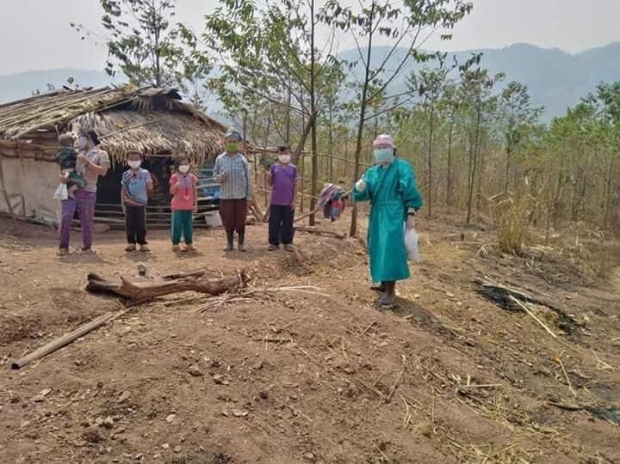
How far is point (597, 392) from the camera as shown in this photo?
4.45 m

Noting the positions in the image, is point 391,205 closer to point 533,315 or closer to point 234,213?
point 533,315

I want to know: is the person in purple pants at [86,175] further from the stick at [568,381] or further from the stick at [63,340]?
the stick at [568,381]

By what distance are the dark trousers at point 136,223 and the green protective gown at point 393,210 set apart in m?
3.13

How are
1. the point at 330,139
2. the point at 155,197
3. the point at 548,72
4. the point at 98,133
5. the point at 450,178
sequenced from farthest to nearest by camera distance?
the point at 548,72
the point at 330,139
the point at 450,178
the point at 155,197
the point at 98,133

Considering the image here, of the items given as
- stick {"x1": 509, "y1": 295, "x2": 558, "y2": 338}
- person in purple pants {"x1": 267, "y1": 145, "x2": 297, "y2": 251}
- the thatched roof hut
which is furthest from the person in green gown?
the thatched roof hut

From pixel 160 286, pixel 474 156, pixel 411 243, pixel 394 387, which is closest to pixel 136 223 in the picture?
pixel 160 286

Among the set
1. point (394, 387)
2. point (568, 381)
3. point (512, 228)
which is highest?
point (512, 228)

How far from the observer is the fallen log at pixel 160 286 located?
14.0ft

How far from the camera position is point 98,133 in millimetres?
9102

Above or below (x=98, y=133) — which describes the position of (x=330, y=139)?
above

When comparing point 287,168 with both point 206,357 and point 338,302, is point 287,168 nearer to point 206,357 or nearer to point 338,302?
point 338,302

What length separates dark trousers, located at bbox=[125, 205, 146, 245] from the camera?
660 cm

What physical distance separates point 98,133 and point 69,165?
3330 millimetres

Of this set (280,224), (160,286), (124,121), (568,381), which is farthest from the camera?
(124,121)
